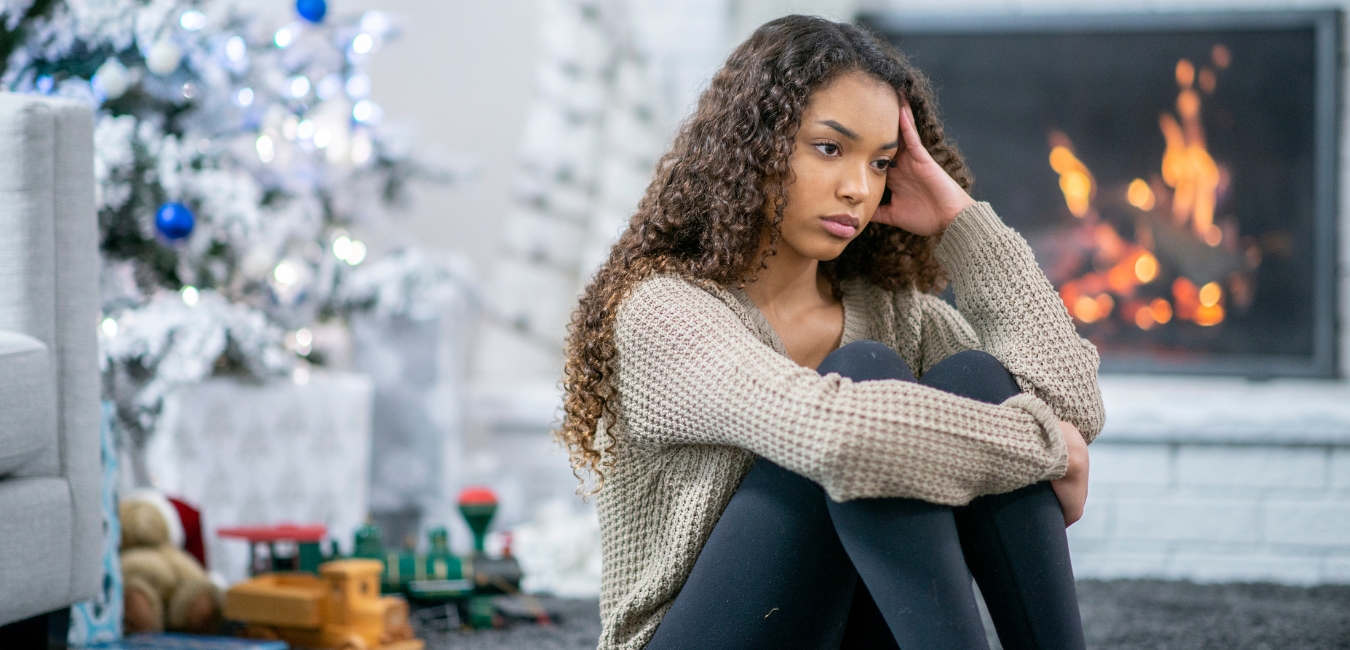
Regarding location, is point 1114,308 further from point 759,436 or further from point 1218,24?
point 759,436

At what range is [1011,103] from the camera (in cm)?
219

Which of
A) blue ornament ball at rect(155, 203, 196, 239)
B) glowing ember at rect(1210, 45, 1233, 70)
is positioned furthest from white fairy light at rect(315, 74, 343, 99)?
glowing ember at rect(1210, 45, 1233, 70)

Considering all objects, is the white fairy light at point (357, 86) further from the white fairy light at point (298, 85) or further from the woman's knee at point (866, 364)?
the woman's knee at point (866, 364)

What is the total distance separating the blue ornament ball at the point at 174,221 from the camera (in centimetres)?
144

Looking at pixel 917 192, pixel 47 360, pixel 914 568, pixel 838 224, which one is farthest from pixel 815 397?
pixel 47 360

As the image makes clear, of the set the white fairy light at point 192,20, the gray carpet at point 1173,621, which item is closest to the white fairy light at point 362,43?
the white fairy light at point 192,20

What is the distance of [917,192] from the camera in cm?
102

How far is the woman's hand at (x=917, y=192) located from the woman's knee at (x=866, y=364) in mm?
247

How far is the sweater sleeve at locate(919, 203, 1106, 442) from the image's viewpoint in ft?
2.83

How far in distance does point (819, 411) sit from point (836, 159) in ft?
0.92

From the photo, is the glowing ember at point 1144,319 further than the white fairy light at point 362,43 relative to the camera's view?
Yes

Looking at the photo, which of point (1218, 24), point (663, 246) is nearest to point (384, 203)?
point (663, 246)

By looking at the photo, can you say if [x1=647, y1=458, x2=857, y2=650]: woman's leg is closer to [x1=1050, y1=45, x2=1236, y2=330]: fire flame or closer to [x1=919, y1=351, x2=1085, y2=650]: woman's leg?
[x1=919, y1=351, x2=1085, y2=650]: woman's leg

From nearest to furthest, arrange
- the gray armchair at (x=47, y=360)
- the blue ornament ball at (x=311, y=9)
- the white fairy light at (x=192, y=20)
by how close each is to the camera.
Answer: the gray armchair at (x=47, y=360), the white fairy light at (x=192, y=20), the blue ornament ball at (x=311, y=9)
